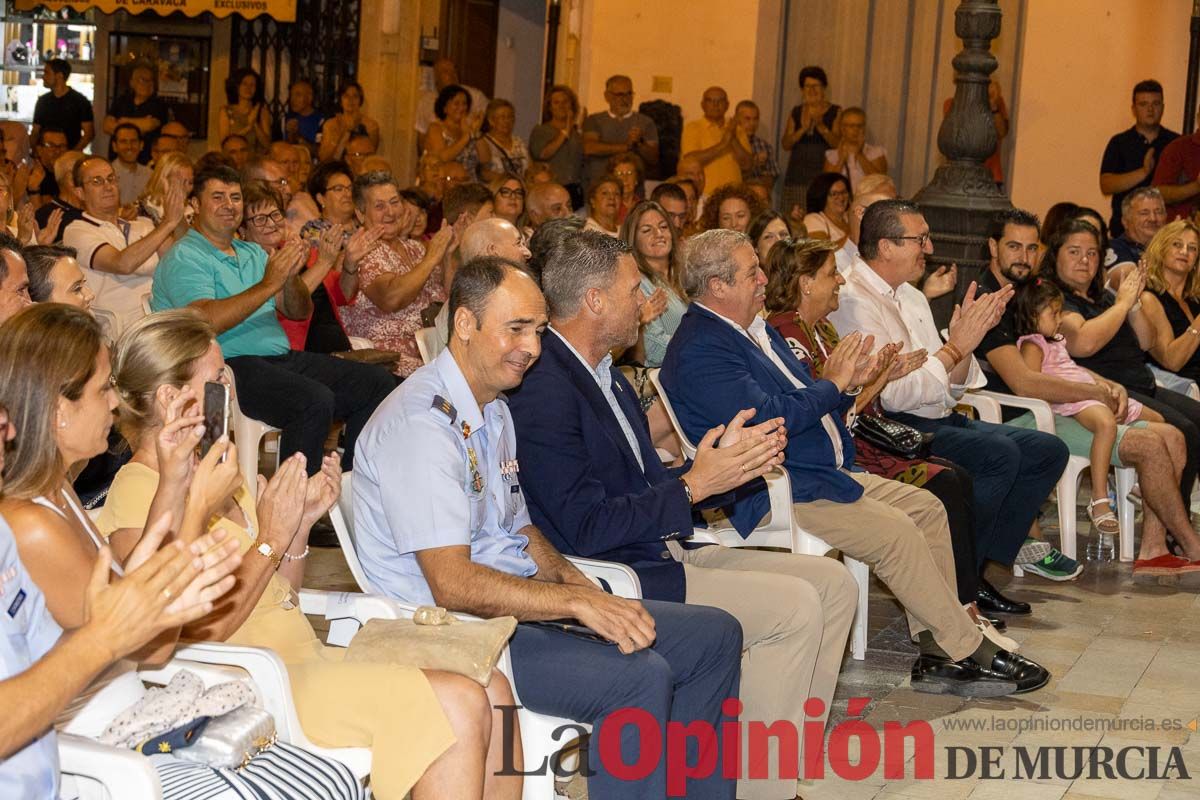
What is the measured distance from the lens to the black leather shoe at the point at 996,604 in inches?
216

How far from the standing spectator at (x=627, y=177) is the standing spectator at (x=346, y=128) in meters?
1.97

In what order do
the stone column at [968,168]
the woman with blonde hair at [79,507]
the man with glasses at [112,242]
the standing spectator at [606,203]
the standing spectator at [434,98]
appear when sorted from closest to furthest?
the woman with blonde hair at [79,507] < the man with glasses at [112,242] < the stone column at [968,168] < the standing spectator at [606,203] < the standing spectator at [434,98]

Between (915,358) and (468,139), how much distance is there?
16.9 feet

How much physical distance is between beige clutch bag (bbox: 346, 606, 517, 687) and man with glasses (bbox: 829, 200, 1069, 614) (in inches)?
112

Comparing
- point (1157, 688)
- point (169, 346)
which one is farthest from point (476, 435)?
point (1157, 688)

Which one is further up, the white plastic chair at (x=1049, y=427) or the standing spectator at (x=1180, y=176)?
the standing spectator at (x=1180, y=176)

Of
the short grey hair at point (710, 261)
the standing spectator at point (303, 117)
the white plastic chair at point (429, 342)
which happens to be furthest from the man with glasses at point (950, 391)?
the standing spectator at point (303, 117)

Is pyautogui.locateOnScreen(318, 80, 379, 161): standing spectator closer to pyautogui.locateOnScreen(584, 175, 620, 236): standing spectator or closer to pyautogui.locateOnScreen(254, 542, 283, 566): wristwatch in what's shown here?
pyautogui.locateOnScreen(584, 175, 620, 236): standing spectator

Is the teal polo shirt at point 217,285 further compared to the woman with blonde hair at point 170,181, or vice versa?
the woman with blonde hair at point 170,181

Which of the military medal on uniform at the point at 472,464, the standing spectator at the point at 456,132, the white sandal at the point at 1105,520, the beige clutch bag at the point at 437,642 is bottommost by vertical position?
the white sandal at the point at 1105,520

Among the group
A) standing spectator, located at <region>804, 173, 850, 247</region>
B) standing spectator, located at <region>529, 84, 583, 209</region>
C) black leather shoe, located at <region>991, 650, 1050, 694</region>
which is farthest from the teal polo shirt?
standing spectator, located at <region>529, 84, 583, 209</region>

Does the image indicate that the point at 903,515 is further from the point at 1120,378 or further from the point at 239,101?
the point at 239,101

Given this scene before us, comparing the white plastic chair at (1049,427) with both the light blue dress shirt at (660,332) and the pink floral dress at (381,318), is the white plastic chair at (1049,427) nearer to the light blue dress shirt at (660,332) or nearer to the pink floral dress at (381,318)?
the light blue dress shirt at (660,332)

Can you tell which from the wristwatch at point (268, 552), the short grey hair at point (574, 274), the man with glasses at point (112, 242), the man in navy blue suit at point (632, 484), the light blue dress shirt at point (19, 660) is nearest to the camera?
the light blue dress shirt at point (19, 660)
